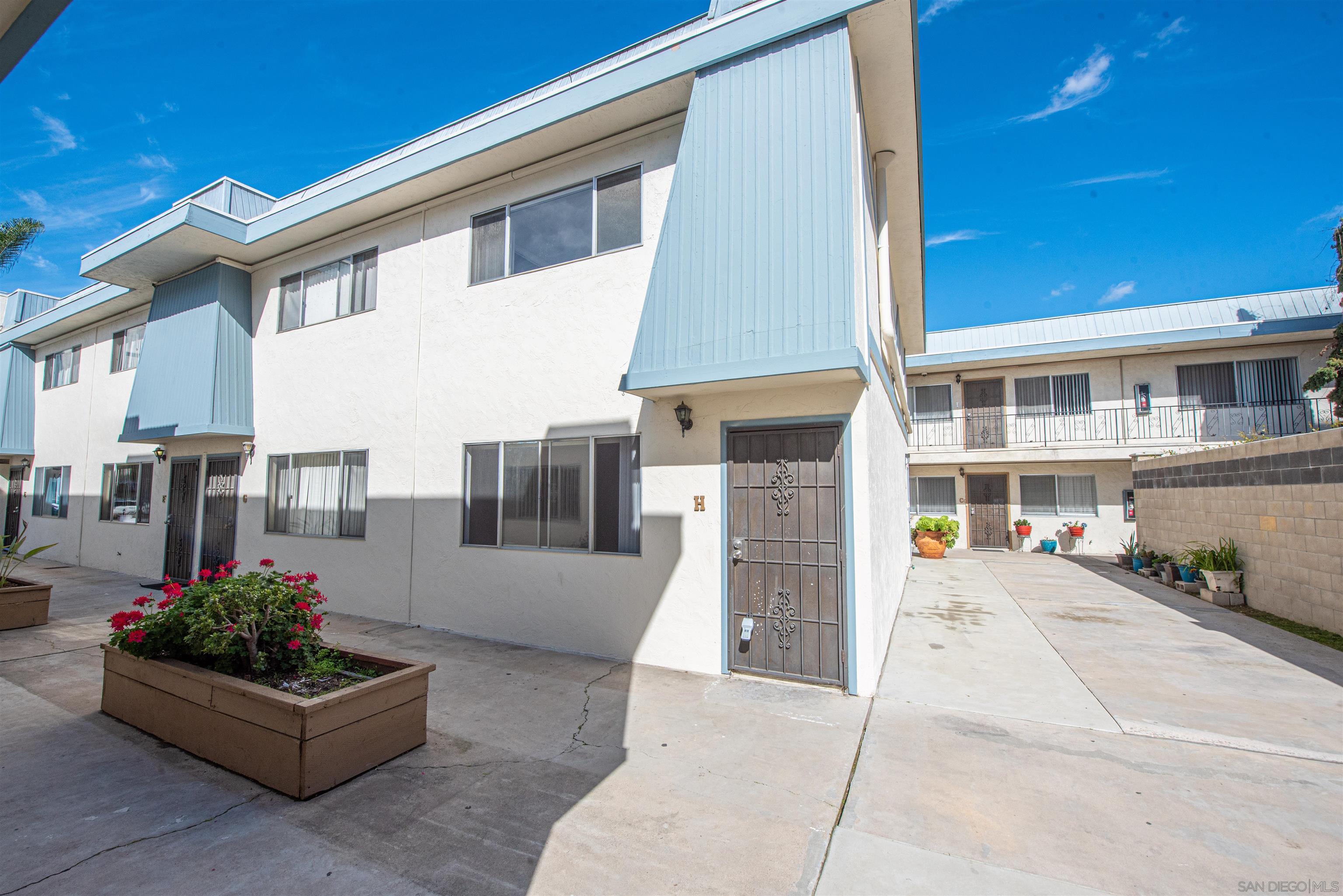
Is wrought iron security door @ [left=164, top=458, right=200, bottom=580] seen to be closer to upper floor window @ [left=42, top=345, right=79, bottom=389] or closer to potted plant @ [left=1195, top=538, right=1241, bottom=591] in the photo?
upper floor window @ [left=42, top=345, right=79, bottom=389]

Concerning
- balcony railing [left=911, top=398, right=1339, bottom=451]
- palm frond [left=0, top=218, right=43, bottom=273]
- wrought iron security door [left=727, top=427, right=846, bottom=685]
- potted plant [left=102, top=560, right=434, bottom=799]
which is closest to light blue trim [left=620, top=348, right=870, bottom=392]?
wrought iron security door [left=727, top=427, right=846, bottom=685]

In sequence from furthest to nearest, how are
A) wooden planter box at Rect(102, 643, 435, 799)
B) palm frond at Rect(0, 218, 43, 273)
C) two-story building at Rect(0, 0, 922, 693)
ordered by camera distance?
1. palm frond at Rect(0, 218, 43, 273)
2. two-story building at Rect(0, 0, 922, 693)
3. wooden planter box at Rect(102, 643, 435, 799)

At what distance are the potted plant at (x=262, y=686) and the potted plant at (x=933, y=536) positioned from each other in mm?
14602

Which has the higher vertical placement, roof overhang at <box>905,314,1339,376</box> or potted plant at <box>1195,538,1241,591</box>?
roof overhang at <box>905,314,1339,376</box>

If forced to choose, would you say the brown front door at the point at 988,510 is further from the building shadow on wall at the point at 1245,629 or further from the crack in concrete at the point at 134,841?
the crack in concrete at the point at 134,841

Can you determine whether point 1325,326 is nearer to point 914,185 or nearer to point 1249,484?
point 1249,484

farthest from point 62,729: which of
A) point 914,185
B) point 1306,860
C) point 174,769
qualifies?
point 914,185

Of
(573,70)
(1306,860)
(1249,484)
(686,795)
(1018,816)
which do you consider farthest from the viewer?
(1249,484)

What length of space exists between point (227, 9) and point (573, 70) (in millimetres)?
4868

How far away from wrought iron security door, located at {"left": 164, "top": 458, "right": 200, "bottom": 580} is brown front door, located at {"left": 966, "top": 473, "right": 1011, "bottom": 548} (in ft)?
64.9

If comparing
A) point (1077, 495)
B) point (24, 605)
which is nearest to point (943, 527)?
point (1077, 495)

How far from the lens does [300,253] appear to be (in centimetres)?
970

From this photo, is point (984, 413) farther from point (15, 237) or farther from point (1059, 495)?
point (15, 237)

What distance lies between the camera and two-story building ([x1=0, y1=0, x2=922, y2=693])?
5.26 m
